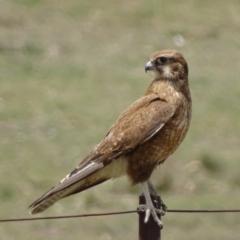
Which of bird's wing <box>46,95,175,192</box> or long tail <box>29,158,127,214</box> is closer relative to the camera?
long tail <box>29,158,127,214</box>

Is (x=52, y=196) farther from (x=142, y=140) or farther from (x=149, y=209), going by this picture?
(x=142, y=140)

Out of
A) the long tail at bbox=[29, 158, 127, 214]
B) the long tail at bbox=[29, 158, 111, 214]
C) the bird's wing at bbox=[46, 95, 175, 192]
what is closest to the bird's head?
the bird's wing at bbox=[46, 95, 175, 192]

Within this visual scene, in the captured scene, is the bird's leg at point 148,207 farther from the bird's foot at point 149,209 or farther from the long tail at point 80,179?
the long tail at point 80,179

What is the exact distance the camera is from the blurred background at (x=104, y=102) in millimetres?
10680

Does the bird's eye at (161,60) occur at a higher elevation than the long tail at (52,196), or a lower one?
higher

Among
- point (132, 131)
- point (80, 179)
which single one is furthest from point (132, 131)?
point (80, 179)

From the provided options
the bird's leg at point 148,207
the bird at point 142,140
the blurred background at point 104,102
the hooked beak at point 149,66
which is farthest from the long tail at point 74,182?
the blurred background at point 104,102

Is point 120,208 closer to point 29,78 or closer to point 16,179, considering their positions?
point 16,179

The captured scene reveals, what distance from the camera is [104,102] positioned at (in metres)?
14.0

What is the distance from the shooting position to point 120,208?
1091 centimetres

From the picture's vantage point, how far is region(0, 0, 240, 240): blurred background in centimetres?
1068

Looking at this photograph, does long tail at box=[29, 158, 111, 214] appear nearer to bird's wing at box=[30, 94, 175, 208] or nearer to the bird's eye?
bird's wing at box=[30, 94, 175, 208]

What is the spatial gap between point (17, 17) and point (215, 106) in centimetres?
488

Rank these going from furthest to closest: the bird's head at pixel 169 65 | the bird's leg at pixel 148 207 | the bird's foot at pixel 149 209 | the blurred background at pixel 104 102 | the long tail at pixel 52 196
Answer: the blurred background at pixel 104 102
the bird's head at pixel 169 65
the long tail at pixel 52 196
the bird's foot at pixel 149 209
the bird's leg at pixel 148 207
